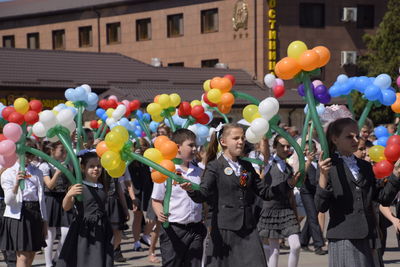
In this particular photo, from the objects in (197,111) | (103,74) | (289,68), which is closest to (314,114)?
(289,68)

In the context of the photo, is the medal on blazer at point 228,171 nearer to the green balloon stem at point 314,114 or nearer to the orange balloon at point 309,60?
the green balloon stem at point 314,114

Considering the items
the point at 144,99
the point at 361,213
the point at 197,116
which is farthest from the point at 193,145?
the point at 144,99

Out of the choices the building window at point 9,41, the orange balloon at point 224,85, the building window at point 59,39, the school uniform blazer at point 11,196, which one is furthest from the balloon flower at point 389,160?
the building window at point 9,41

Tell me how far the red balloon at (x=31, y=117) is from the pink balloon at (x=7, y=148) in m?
0.84

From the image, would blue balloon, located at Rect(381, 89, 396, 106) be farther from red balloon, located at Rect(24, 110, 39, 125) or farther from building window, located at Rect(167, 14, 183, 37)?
building window, located at Rect(167, 14, 183, 37)

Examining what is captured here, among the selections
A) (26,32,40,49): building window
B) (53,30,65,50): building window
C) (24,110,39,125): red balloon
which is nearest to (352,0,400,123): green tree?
(53,30,65,50): building window

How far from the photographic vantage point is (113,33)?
146 ft

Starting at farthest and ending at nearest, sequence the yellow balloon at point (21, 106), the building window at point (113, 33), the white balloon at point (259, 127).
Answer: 1. the building window at point (113, 33)
2. the yellow balloon at point (21, 106)
3. the white balloon at point (259, 127)

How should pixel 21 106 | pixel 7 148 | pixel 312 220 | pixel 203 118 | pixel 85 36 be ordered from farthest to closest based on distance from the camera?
1. pixel 85 36
2. pixel 312 220
3. pixel 203 118
4. pixel 21 106
5. pixel 7 148

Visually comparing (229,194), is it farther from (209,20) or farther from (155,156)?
(209,20)

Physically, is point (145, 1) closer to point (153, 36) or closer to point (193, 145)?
point (153, 36)

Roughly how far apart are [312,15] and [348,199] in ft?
109

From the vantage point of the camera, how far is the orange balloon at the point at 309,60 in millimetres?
6457

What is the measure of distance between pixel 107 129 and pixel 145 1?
2874cm
